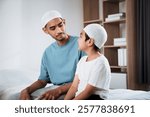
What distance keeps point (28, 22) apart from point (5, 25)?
0.08 m

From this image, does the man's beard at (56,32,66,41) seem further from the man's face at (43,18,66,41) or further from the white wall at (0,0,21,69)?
the white wall at (0,0,21,69)

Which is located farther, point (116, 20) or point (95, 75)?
point (116, 20)

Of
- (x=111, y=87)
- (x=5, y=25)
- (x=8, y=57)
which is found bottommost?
(x=111, y=87)

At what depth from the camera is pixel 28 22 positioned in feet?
3.63

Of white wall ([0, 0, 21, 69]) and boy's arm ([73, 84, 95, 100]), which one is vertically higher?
white wall ([0, 0, 21, 69])

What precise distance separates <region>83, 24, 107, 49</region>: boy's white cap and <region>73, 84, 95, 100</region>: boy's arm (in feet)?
0.43

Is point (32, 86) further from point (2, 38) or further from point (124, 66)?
point (124, 66)

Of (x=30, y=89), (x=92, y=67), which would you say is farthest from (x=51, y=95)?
(x=92, y=67)

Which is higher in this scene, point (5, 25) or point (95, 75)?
point (5, 25)

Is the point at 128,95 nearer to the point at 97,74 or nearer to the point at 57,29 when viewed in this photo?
the point at 97,74

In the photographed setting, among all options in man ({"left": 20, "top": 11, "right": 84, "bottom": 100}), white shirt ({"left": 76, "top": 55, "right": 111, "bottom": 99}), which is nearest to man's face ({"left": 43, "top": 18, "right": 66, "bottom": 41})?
man ({"left": 20, "top": 11, "right": 84, "bottom": 100})

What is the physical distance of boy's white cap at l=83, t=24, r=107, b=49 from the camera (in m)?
0.98

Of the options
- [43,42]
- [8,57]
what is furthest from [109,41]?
[8,57]

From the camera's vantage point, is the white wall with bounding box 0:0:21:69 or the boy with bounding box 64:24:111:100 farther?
the white wall with bounding box 0:0:21:69
